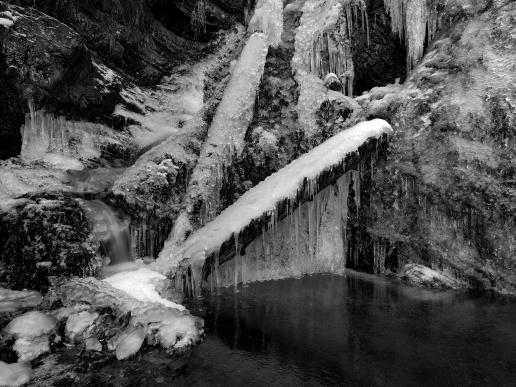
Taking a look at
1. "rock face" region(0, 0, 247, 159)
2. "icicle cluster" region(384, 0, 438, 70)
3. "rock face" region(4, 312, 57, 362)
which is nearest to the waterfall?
"rock face" region(4, 312, 57, 362)

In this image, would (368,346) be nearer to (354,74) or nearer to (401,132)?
(401,132)

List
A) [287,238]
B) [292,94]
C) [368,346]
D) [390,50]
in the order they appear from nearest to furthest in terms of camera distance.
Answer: [368,346], [287,238], [292,94], [390,50]

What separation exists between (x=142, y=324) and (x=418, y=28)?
1003 cm

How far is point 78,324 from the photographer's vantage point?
5031mm

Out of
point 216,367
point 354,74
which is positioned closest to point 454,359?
point 216,367

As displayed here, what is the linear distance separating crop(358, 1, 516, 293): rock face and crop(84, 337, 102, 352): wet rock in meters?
5.99

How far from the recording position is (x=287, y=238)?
27.4 ft

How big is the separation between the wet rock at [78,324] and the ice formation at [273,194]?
203 cm

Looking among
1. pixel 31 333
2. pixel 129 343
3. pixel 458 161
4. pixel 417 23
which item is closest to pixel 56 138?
pixel 31 333

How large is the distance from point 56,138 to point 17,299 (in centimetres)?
443

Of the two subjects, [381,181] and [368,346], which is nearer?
[368,346]

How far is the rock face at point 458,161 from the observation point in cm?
736

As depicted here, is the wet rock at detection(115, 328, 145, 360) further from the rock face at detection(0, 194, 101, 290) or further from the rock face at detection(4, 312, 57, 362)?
the rock face at detection(0, 194, 101, 290)

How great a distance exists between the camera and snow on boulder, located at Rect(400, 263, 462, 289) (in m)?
7.53
